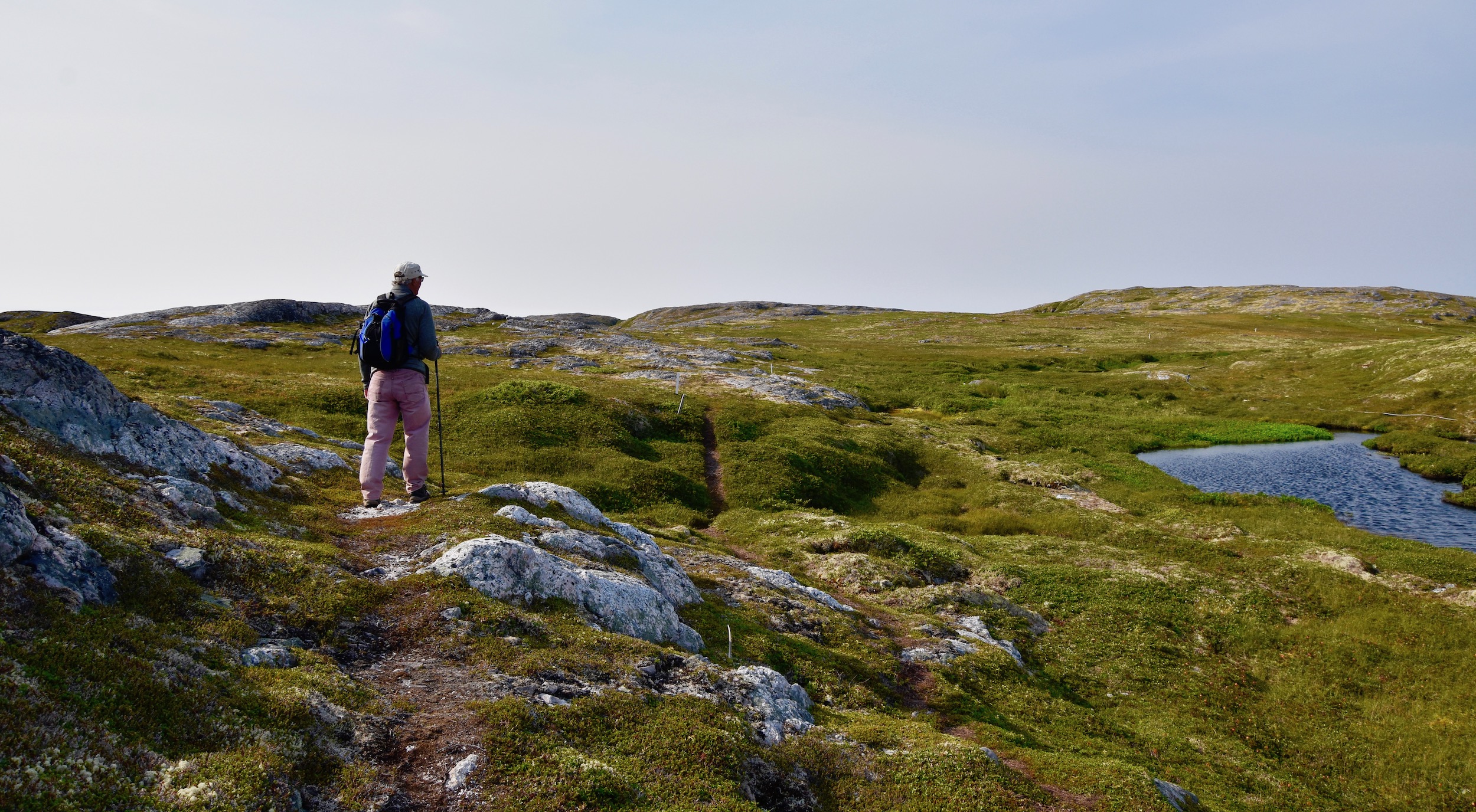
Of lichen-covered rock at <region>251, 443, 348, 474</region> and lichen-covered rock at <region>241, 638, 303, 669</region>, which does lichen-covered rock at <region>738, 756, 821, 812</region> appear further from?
lichen-covered rock at <region>251, 443, 348, 474</region>

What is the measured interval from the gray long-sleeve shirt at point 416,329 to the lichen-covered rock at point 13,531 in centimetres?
853

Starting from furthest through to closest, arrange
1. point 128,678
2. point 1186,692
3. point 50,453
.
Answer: point 1186,692, point 50,453, point 128,678

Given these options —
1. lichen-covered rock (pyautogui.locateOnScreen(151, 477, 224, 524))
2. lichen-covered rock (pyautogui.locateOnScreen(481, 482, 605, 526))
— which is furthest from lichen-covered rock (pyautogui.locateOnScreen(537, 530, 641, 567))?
lichen-covered rock (pyautogui.locateOnScreen(151, 477, 224, 524))

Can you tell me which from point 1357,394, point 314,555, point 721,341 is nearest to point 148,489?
point 314,555

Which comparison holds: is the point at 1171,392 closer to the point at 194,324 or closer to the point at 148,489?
the point at 148,489

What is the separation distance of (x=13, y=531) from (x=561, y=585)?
395 inches

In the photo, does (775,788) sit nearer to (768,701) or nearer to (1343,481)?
(768,701)

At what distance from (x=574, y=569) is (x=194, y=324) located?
135 metres

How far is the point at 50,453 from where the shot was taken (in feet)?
49.1

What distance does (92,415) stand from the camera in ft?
59.5

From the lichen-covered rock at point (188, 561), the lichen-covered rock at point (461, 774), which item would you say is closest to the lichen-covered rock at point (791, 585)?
the lichen-covered rock at point (461, 774)

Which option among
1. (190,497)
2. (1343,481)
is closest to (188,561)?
(190,497)

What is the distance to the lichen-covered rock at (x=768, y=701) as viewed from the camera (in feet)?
47.6

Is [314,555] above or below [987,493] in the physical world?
above
